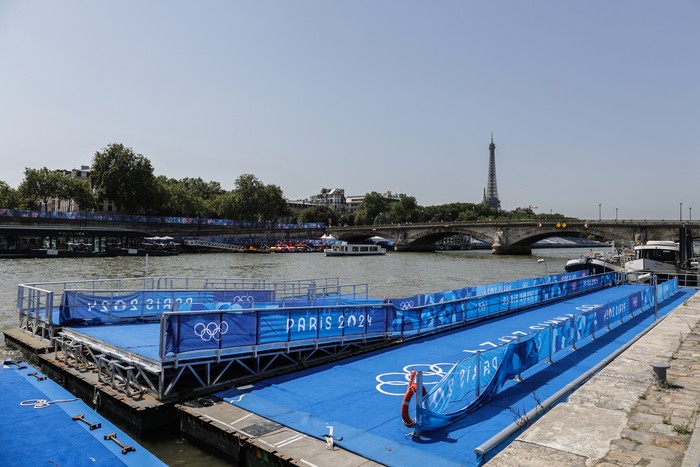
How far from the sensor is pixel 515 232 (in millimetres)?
111250

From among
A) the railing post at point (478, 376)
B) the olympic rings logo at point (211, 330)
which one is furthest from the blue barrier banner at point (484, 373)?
the olympic rings logo at point (211, 330)

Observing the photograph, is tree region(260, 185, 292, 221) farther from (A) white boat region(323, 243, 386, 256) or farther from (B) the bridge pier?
(B) the bridge pier

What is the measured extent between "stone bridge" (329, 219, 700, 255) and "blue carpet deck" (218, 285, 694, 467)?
8197 centimetres

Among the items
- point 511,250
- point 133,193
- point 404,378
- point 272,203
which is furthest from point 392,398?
point 272,203

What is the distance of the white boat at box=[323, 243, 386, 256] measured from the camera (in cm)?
10922

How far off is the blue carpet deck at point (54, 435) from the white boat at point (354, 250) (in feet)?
313

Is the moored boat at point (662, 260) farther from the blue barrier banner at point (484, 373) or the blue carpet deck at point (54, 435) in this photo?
the blue carpet deck at point (54, 435)

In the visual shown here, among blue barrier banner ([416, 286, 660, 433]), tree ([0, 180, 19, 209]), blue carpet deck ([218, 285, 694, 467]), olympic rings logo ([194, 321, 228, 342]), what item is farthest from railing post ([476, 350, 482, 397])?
tree ([0, 180, 19, 209])

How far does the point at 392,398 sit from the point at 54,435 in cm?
715

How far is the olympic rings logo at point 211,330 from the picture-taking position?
467 inches

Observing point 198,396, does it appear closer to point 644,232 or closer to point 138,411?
point 138,411

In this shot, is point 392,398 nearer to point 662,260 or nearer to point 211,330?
point 211,330

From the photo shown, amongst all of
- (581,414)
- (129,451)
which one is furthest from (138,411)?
(581,414)

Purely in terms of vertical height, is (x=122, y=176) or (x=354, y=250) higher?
(x=122, y=176)
